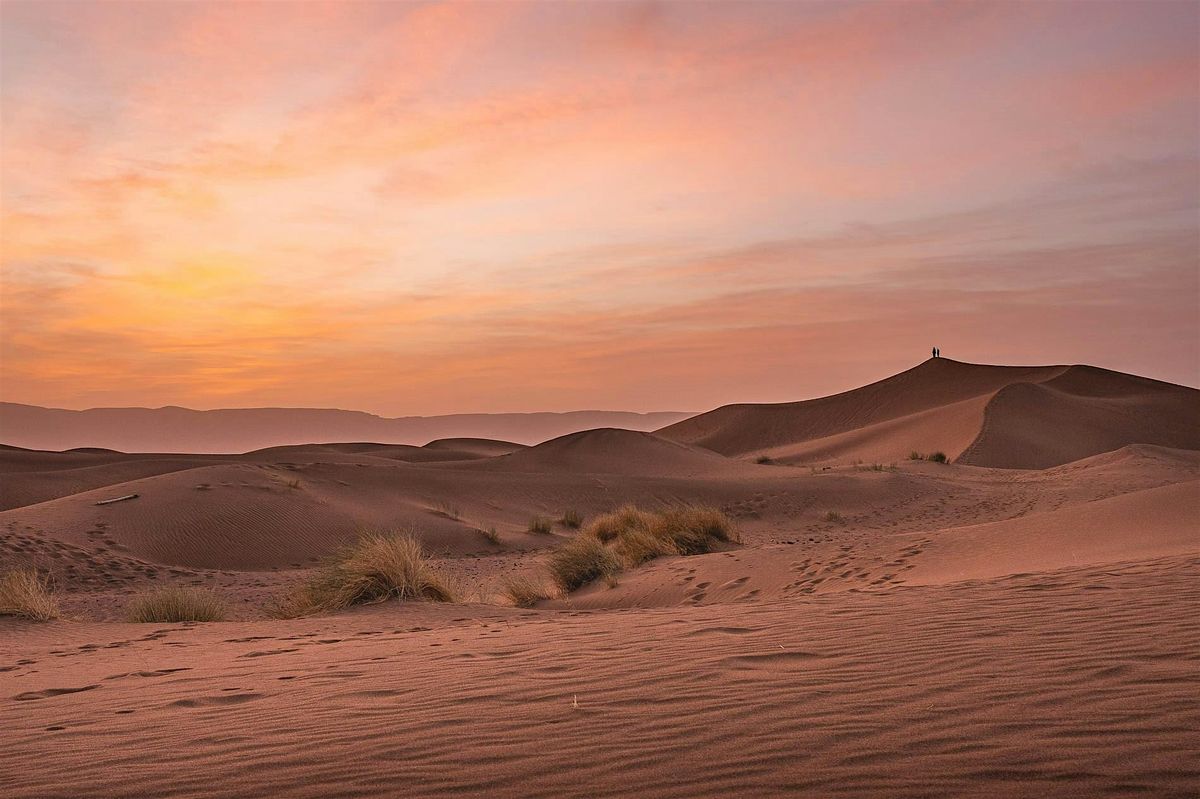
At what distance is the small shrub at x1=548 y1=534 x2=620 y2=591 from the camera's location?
49.7 feet

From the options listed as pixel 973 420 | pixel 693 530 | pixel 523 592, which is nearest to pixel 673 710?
pixel 523 592

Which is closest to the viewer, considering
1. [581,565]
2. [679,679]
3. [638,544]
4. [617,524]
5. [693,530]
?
[679,679]

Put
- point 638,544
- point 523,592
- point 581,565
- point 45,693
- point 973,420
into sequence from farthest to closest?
1. point 973,420
2. point 638,544
3. point 581,565
4. point 523,592
5. point 45,693

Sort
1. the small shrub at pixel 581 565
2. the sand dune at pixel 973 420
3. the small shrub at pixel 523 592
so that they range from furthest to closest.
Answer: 1. the sand dune at pixel 973 420
2. the small shrub at pixel 581 565
3. the small shrub at pixel 523 592

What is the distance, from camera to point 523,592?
14078 millimetres

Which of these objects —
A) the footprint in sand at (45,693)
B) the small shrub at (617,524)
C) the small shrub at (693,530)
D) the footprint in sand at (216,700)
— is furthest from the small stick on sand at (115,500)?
the footprint in sand at (216,700)

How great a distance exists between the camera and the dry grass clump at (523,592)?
45.9 feet

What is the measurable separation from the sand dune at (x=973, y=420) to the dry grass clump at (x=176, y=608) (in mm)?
42092

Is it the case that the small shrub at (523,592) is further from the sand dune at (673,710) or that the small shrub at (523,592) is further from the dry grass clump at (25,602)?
the sand dune at (673,710)

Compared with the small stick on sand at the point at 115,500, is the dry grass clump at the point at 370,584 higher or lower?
lower

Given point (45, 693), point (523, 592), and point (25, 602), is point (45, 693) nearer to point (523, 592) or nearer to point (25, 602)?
point (25, 602)

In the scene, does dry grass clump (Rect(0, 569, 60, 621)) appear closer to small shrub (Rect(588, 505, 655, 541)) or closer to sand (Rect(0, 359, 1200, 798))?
sand (Rect(0, 359, 1200, 798))

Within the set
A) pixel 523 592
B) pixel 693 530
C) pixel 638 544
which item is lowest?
pixel 523 592

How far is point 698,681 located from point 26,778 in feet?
10.0
